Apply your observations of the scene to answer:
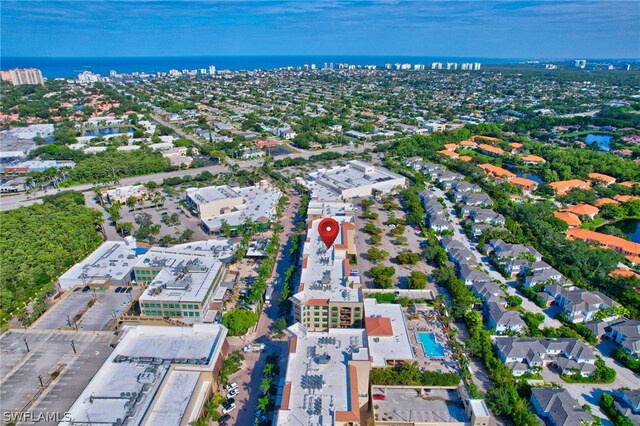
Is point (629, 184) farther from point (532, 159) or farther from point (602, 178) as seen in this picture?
point (532, 159)

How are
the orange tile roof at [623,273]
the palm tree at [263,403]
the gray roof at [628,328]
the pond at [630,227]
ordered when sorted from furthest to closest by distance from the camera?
the pond at [630,227] → the orange tile roof at [623,273] → the gray roof at [628,328] → the palm tree at [263,403]

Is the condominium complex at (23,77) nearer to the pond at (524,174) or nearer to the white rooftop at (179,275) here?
the white rooftop at (179,275)

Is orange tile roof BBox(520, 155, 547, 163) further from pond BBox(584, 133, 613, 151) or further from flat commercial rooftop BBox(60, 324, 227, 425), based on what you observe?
flat commercial rooftop BBox(60, 324, 227, 425)

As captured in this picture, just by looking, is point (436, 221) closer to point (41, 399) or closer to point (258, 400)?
point (258, 400)

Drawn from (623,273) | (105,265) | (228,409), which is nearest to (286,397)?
(228,409)

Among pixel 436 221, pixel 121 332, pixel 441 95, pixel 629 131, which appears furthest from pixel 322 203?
pixel 441 95

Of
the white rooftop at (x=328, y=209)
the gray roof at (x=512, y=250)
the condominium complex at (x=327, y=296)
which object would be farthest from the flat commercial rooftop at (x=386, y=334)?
the white rooftop at (x=328, y=209)
